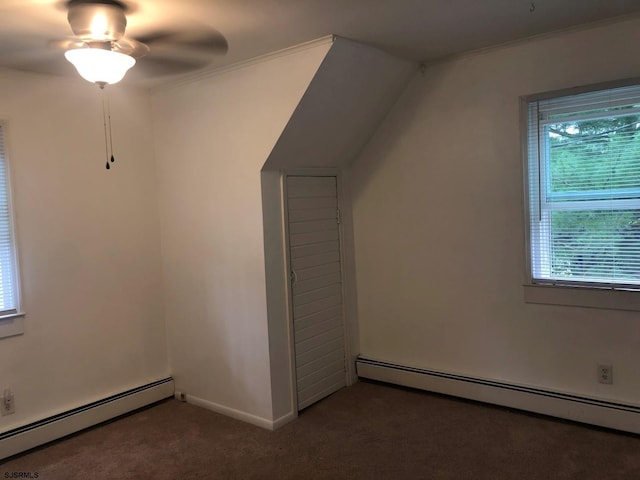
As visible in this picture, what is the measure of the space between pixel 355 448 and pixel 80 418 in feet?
5.81

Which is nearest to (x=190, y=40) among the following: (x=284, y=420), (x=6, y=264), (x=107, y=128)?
(x=107, y=128)

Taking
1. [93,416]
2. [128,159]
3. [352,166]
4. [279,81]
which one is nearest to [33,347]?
[93,416]

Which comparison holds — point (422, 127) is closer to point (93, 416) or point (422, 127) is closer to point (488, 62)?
point (488, 62)

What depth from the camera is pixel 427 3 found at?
241cm

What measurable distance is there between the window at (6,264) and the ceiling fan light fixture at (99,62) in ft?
3.55

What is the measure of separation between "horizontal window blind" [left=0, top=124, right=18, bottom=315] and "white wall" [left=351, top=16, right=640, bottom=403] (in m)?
2.28

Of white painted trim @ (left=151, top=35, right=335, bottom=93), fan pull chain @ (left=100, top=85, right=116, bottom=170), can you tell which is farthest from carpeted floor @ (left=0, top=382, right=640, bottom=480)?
white painted trim @ (left=151, top=35, right=335, bottom=93)

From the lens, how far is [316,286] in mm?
3682

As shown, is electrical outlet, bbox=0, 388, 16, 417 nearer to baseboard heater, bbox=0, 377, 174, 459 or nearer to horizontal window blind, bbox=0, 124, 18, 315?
baseboard heater, bbox=0, 377, 174, 459

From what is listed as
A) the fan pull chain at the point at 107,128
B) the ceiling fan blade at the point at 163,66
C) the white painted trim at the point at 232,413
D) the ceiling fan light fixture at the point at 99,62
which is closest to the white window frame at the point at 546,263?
the white painted trim at the point at 232,413

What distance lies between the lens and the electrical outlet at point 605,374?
3.01 m

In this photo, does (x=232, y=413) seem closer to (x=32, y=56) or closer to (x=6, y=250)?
(x=6, y=250)

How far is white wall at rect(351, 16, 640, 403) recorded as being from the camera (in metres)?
3.00

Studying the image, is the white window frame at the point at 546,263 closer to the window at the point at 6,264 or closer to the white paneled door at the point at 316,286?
the white paneled door at the point at 316,286
